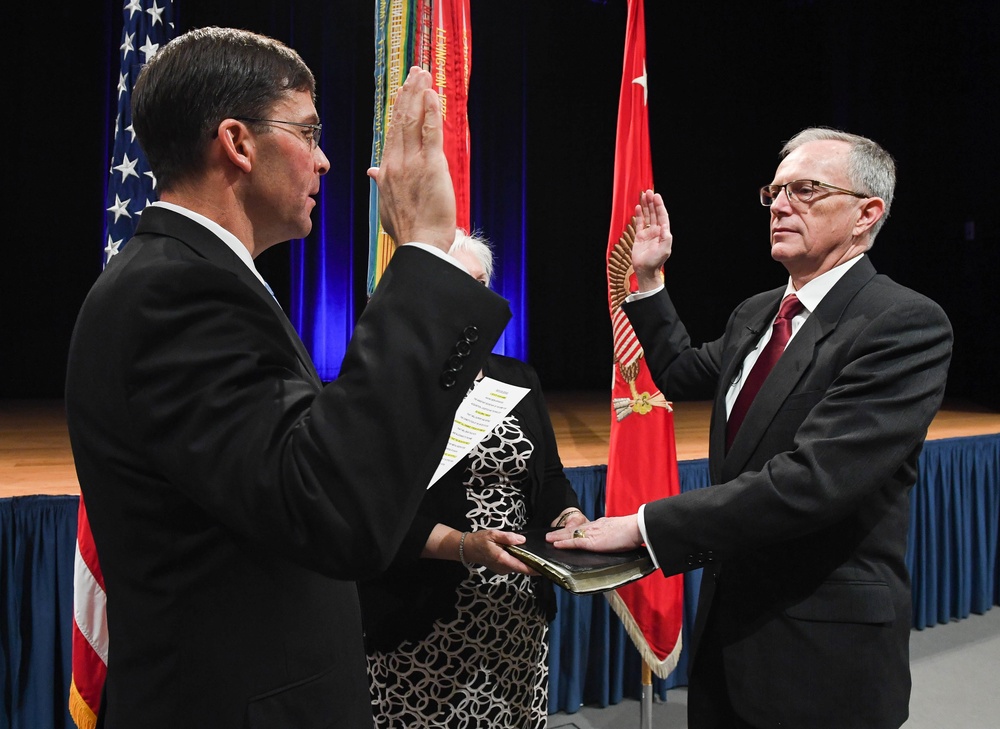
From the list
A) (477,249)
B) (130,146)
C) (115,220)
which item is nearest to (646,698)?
(477,249)

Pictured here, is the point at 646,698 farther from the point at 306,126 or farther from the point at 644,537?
the point at 306,126

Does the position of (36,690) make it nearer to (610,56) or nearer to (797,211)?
(797,211)

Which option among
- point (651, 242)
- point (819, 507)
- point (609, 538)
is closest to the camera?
point (819, 507)

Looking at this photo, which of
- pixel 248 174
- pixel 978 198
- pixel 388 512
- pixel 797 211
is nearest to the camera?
pixel 388 512

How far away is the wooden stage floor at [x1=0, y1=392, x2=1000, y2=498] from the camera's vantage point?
8.51 feet

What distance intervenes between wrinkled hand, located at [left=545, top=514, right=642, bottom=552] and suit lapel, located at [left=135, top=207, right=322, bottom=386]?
79cm

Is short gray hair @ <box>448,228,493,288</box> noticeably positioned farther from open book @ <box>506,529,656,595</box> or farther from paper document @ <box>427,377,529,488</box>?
open book @ <box>506,529,656,595</box>

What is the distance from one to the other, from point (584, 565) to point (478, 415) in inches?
21.4

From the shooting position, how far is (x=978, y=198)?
284 inches

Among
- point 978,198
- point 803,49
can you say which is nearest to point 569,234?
point 803,49

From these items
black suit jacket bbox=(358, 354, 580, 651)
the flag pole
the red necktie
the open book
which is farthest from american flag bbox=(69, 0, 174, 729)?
the flag pole

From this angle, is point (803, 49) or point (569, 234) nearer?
point (569, 234)

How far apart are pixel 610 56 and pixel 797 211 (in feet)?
20.9

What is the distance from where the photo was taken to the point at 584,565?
1328mm
